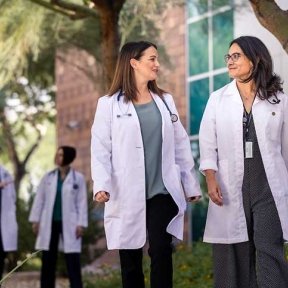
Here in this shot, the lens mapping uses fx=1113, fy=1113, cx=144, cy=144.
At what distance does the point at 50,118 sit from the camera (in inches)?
1196

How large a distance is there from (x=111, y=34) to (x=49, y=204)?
194 cm

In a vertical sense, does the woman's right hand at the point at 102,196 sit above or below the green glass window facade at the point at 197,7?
below

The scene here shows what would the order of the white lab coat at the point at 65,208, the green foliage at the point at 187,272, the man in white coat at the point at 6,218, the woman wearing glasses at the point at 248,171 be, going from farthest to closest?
1. the man in white coat at the point at 6,218
2. the white lab coat at the point at 65,208
3. the green foliage at the point at 187,272
4. the woman wearing glasses at the point at 248,171

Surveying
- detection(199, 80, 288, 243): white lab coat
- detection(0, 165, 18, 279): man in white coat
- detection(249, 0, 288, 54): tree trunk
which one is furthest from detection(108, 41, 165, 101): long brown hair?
detection(0, 165, 18, 279): man in white coat

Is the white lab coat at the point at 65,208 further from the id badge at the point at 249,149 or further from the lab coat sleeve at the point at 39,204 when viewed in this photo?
the id badge at the point at 249,149

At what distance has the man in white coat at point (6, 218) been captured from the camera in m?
12.5

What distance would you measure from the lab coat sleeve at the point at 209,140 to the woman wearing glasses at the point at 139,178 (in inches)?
7.1

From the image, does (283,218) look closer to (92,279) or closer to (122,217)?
(122,217)

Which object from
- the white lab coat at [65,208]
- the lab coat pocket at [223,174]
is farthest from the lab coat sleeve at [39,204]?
the lab coat pocket at [223,174]

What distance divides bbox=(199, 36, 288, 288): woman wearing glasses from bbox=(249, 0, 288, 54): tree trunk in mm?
923

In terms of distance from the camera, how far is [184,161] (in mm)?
7227

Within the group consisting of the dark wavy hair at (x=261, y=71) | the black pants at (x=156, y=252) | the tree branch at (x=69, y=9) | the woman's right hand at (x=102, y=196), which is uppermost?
the tree branch at (x=69, y=9)

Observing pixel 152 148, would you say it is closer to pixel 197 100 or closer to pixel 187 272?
pixel 187 272

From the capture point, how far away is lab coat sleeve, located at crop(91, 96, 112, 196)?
272 inches
